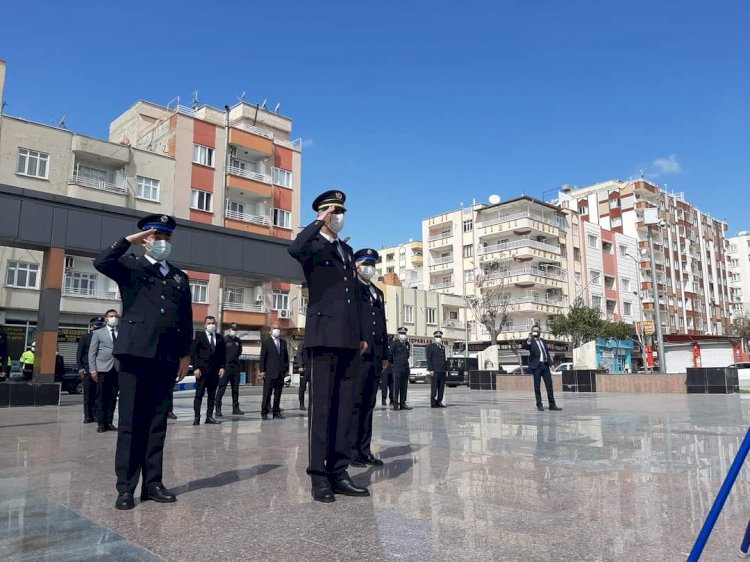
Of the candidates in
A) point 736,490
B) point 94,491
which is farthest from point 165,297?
point 736,490

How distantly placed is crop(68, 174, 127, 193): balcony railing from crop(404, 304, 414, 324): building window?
93.6ft

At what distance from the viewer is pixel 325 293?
15.5 ft

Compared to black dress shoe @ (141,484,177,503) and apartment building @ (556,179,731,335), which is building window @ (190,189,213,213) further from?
apartment building @ (556,179,731,335)

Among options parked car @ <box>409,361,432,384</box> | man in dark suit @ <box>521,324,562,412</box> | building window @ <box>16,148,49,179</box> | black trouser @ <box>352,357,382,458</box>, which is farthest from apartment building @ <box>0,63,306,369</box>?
black trouser @ <box>352,357,382,458</box>

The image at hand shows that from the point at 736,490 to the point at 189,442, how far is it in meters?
5.99

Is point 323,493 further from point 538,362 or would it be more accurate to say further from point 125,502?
point 538,362

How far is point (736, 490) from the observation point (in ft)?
14.6

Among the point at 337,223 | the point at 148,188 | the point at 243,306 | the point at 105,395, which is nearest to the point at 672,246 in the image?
the point at 243,306

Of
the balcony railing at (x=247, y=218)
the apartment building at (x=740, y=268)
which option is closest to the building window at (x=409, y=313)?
the balcony railing at (x=247, y=218)

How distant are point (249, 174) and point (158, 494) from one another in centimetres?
4119

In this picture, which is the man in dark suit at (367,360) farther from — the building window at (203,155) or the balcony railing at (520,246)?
the balcony railing at (520,246)

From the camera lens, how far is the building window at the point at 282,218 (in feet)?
148

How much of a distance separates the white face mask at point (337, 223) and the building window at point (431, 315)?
54766 millimetres

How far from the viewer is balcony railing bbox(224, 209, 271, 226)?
4238 cm
